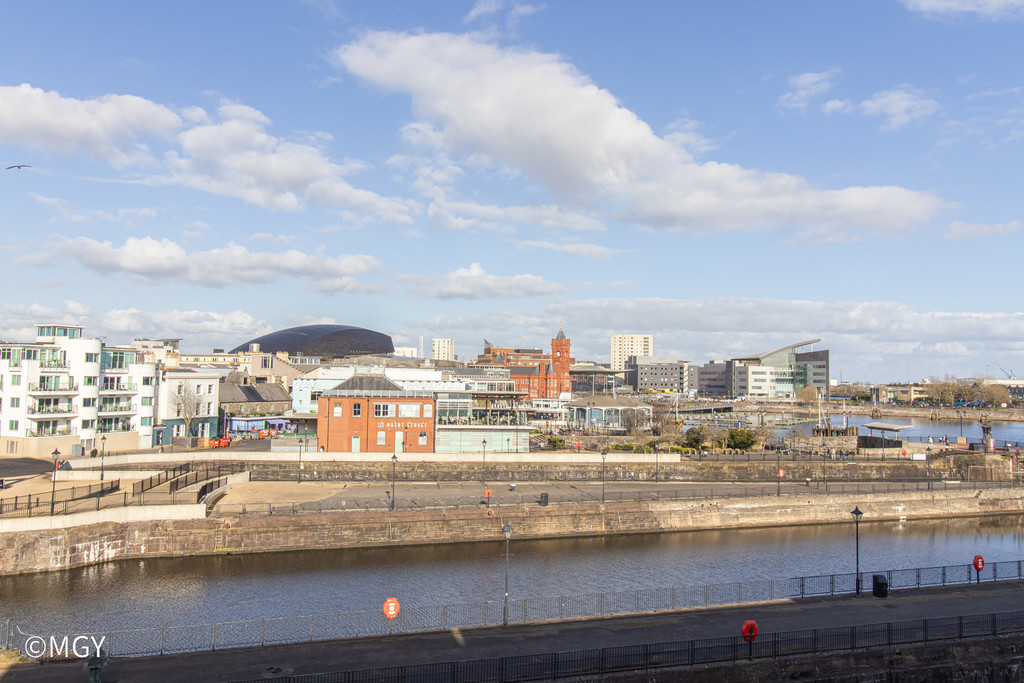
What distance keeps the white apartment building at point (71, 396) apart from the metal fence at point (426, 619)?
3477 centimetres

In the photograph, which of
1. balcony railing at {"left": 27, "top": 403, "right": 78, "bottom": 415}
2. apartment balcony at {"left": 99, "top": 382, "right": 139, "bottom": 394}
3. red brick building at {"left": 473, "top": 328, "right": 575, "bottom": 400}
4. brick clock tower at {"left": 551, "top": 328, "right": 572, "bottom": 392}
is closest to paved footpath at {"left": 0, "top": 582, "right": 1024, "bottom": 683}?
balcony railing at {"left": 27, "top": 403, "right": 78, "bottom": 415}

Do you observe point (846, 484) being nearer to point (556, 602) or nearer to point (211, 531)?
point (556, 602)

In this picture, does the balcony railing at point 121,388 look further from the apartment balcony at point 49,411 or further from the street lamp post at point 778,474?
the street lamp post at point 778,474

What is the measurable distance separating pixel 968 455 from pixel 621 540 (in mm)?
49937

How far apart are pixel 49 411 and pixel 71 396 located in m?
2.41

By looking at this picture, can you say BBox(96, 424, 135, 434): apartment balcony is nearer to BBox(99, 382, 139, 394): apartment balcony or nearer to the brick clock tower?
BBox(99, 382, 139, 394): apartment balcony

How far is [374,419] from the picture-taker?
210ft

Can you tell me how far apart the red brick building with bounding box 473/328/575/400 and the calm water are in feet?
331

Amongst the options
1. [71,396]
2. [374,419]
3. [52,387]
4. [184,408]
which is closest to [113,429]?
[71,396]

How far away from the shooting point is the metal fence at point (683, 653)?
20453 millimetres

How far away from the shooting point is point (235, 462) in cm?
5881

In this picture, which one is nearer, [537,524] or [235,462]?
[537,524]

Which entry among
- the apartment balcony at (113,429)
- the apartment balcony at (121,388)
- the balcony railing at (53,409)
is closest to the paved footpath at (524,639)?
the balcony railing at (53,409)

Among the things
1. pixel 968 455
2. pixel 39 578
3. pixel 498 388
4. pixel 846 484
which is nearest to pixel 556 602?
pixel 39 578
